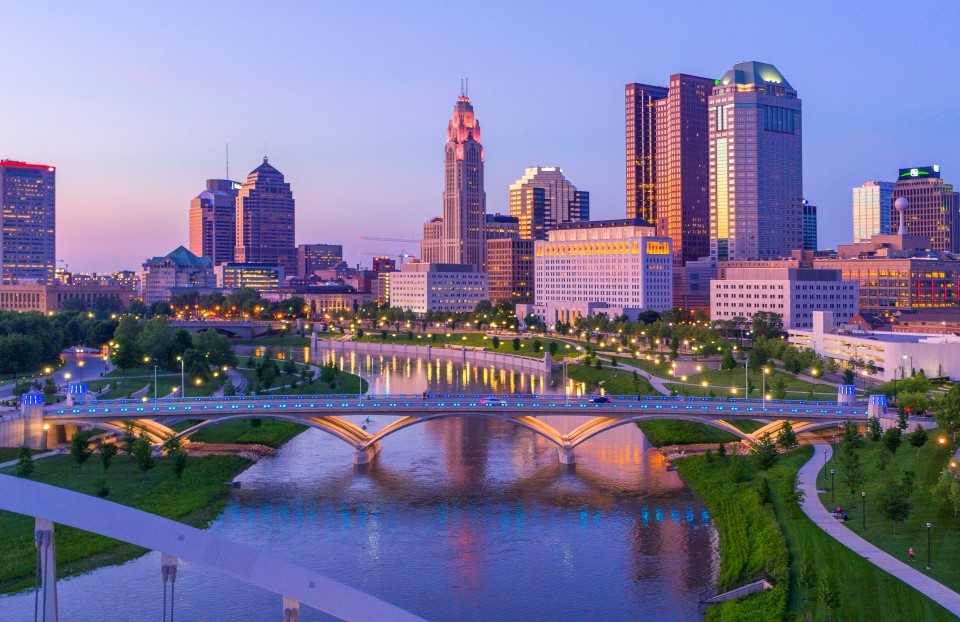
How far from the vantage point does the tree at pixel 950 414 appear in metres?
57.0

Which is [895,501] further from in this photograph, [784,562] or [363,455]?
[363,455]

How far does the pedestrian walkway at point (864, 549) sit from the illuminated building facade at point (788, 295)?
307 ft

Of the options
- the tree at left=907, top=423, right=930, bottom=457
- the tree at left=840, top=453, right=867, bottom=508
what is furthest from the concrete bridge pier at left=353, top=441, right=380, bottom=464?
the tree at left=907, top=423, right=930, bottom=457

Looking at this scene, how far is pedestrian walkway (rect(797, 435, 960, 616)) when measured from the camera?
37031 millimetres

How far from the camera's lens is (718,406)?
66.6 metres

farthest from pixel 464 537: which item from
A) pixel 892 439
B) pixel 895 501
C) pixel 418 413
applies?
pixel 892 439

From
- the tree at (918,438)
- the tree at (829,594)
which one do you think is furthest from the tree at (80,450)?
the tree at (918,438)

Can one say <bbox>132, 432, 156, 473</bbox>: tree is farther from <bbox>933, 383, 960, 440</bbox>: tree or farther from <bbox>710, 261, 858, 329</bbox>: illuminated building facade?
<bbox>710, 261, 858, 329</bbox>: illuminated building facade

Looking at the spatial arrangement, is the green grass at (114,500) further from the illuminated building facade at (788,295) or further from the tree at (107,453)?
the illuminated building facade at (788,295)

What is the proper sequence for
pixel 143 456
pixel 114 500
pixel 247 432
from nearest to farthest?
pixel 114 500 < pixel 143 456 < pixel 247 432

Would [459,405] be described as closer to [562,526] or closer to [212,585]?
[562,526]

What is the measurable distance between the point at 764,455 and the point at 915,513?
14489 mm

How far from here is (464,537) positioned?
5019 centimetres

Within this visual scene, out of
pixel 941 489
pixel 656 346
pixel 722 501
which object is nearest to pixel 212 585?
pixel 722 501
